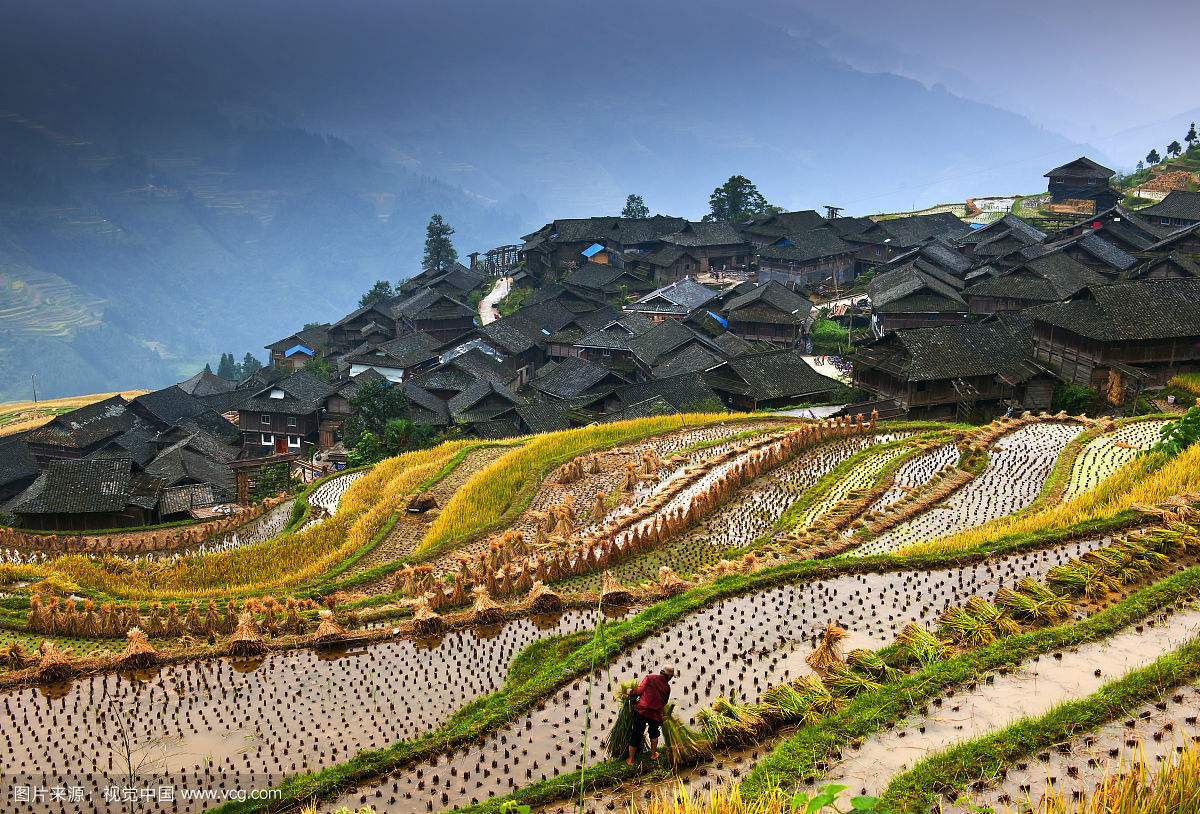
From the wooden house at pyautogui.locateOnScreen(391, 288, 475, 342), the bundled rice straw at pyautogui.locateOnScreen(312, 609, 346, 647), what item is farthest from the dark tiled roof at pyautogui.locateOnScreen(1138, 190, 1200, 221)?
the bundled rice straw at pyautogui.locateOnScreen(312, 609, 346, 647)

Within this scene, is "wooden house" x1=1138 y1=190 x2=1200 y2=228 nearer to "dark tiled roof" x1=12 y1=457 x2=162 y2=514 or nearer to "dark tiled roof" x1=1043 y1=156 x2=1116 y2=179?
"dark tiled roof" x1=1043 y1=156 x2=1116 y2=179

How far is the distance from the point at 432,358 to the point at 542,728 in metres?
51.7

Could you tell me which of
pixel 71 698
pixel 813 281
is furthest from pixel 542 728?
pixel 813 281

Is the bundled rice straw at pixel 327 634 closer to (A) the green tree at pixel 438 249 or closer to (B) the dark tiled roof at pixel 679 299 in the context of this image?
(B) the dark tiled roof at pixel 679 299

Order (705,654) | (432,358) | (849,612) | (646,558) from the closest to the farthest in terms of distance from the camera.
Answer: (705,654)
(849,612)
(646,558)
(432,358)

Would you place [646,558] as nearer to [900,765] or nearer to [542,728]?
[542,728]

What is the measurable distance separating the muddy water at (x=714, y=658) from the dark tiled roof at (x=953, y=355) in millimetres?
20307

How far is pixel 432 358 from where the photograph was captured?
60.1 meters

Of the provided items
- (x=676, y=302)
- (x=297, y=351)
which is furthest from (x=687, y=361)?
(x=297, y=351)

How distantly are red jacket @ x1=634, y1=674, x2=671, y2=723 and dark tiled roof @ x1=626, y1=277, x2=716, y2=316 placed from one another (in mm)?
50928

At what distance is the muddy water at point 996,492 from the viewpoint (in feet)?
53.3

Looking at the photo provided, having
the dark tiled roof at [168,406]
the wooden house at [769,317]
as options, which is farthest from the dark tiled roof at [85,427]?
the wooden house at [769,317]

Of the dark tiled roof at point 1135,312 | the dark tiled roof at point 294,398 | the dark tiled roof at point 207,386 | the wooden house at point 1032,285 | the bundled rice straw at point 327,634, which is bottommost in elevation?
the bundled rice straw at point 327,634

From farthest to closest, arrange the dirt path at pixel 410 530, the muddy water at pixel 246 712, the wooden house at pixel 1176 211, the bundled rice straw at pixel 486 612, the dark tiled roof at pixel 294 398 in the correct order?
the wooden house at pixel 1176 211, the dark tiled roof at pixel 294 398, the dirt path at pixel 410 530, the bundled rice straw at pixel 486 612, the muddy water at pixel 246 712
